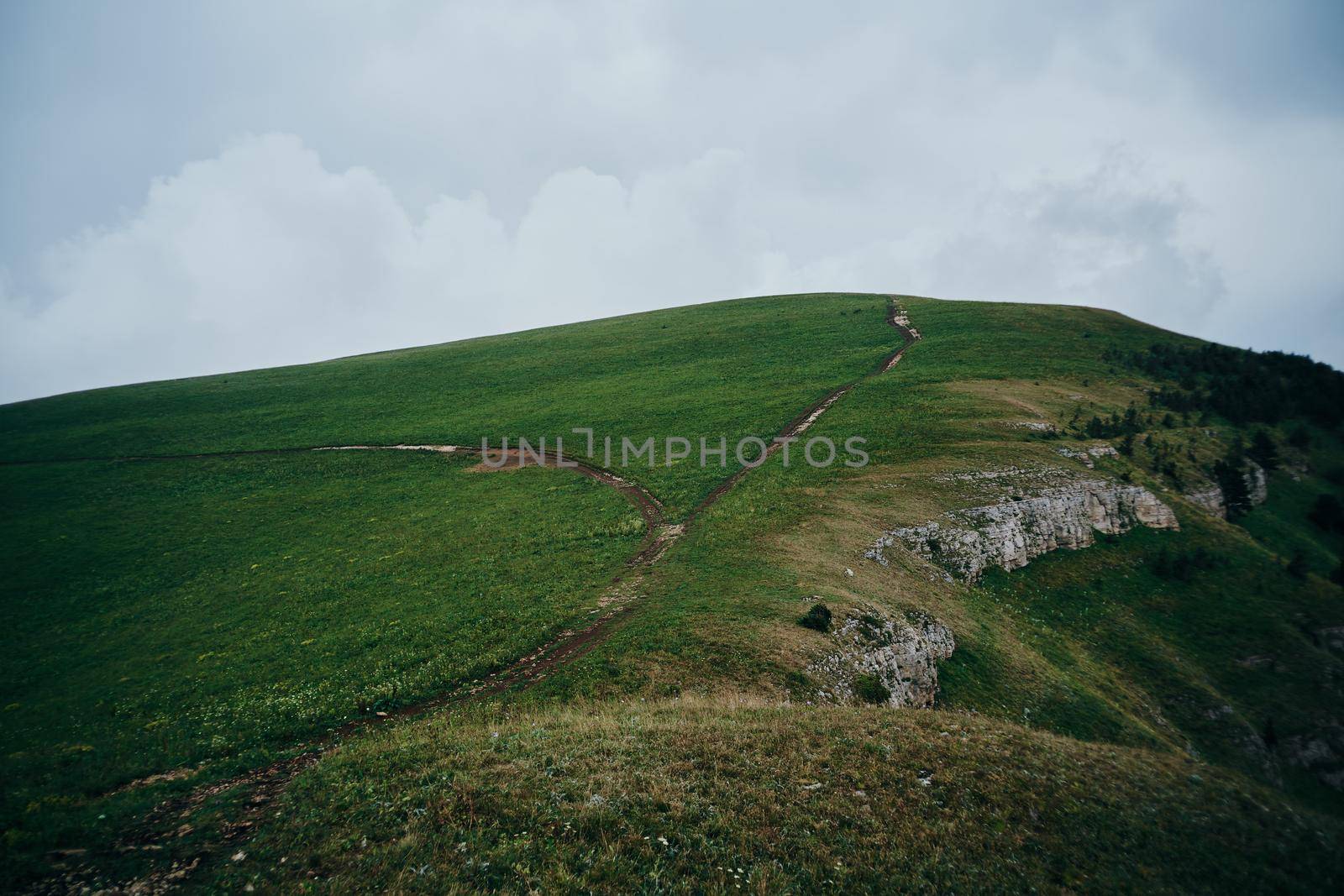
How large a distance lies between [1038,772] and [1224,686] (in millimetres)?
24821

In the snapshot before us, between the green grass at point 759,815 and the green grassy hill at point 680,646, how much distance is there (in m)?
0.09

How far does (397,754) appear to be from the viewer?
13758mm

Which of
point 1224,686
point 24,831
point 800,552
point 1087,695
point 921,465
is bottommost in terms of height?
point 1224,686

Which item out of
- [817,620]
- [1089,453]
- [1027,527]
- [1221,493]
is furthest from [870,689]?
[1221,493]

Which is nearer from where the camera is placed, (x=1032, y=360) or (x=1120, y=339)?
(x=1032, y=360)

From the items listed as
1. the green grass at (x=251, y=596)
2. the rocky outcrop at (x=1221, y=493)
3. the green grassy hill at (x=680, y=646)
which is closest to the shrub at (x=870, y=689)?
the green grassy hill at (x=680, y=646)

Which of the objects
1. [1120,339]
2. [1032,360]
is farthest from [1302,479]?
[1120,339]

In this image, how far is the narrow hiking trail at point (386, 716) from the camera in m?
10.0

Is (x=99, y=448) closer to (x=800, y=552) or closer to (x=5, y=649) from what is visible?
Answer: (x=5, y=649)

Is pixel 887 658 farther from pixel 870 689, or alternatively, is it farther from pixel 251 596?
pixel 251 596

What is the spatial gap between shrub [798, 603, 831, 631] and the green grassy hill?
605mm

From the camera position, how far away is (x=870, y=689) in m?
19.8

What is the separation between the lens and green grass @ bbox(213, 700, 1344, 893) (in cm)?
1019

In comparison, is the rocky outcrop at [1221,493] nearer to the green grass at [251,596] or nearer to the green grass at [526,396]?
the green grass at [526,396]
